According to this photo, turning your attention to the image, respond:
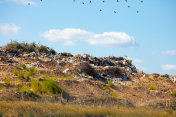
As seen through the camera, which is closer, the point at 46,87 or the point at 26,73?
the point at 46,87

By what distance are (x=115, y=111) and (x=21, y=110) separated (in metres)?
3.94

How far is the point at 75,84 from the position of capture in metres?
18.9

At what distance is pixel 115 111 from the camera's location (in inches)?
508

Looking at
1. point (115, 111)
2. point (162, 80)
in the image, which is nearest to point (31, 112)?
point (115, 111)

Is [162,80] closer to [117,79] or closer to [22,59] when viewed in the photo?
[117,79]

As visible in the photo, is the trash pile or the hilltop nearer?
the hilltop

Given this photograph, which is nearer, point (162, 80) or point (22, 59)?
point (22, 59)

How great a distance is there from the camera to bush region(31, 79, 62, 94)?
16562mm

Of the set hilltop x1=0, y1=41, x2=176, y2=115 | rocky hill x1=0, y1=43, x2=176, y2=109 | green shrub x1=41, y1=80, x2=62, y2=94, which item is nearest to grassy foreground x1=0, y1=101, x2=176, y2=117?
hilltop x1=0, y1=41, x2=176, y2=115

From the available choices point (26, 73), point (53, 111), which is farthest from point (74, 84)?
point (53, 111)

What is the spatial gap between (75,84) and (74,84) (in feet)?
0.25

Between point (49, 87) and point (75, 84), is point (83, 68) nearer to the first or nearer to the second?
point (75, 84)

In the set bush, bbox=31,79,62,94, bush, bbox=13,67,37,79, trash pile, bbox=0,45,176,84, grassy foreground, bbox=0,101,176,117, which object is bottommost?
grassy foreground, bbox=0,101,176,117

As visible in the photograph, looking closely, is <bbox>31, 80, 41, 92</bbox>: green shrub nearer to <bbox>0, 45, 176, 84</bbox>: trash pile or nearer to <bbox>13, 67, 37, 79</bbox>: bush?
<bbox>13, 67, 37, 79</bbox>: bush
